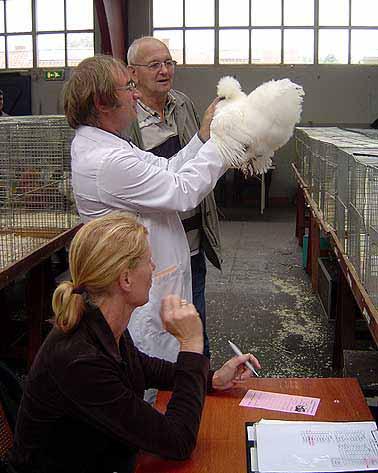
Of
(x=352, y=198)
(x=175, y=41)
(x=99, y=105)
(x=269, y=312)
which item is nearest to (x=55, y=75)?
(x=175, y=41)

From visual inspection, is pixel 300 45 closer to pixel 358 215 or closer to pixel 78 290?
pixel 358 215

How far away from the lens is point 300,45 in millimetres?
10461

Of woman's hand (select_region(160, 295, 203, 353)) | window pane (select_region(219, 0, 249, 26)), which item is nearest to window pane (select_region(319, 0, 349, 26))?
window pane (select_region(219, 0, 249, 26))

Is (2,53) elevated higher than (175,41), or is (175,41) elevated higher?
(175,41)

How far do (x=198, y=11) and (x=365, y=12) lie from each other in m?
2.57

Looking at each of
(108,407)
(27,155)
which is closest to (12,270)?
(27,155)

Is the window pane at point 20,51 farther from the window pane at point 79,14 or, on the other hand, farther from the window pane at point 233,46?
the window pane at point 233,46

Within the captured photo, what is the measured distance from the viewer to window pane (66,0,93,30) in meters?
10.8

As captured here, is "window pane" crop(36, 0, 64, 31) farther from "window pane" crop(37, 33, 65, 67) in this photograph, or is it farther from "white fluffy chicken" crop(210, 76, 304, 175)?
"white fluffy chicken" crop(210, 76, 304, 175)

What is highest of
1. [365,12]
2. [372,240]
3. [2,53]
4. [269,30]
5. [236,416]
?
[365,12]

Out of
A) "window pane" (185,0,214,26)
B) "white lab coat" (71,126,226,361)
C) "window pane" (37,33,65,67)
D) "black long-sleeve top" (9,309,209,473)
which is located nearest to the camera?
"black long-sleeve top" (9,309,209,473)

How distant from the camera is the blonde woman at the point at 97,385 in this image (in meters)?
1.33

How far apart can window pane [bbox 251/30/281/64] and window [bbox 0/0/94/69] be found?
2.62 metres

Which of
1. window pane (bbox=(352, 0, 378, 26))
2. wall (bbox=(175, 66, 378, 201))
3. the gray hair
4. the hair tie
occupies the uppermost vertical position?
window pane (bbox=(352, 0, 378, 26))
